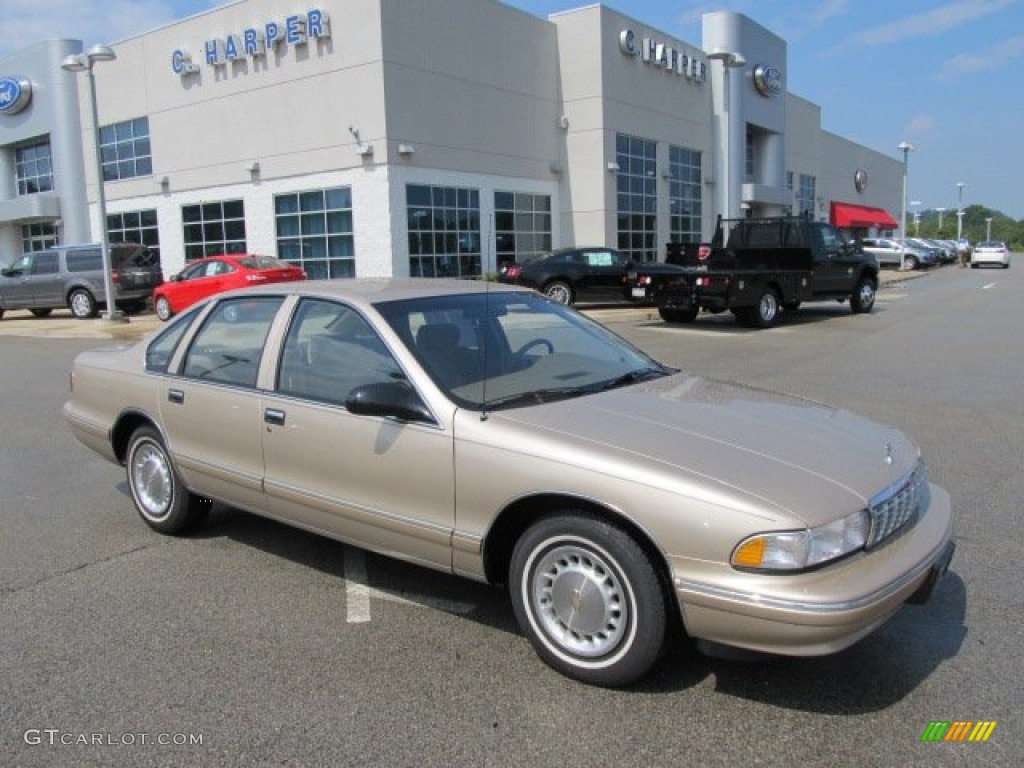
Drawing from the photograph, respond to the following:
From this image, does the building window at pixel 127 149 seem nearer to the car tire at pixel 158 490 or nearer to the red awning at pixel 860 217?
the car tire at pixel 158 490

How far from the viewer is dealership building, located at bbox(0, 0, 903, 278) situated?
2559 centimetres

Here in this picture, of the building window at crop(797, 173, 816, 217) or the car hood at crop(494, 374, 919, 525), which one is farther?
the building window at crop(797, 173, 816, 217)

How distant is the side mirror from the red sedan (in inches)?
675

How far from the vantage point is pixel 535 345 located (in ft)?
14.6

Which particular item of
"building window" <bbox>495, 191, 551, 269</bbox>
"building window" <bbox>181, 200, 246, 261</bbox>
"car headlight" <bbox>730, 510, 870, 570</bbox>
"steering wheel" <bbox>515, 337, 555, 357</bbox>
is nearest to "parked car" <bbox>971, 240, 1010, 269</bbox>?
"building window" <bbox>495, 191, 551, 269</bbox>

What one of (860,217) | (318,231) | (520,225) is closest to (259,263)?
(318,231)

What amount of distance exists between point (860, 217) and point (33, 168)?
175 feet

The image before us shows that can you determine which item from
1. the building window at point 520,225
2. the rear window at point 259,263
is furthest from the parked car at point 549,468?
the building window at point 520,225

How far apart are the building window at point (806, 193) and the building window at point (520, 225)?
26.8 metres

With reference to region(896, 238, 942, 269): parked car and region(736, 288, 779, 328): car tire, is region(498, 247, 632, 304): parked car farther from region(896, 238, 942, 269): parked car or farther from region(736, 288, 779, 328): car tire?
region(896, 238, 942, 269): parked car

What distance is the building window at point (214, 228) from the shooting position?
29.4 m

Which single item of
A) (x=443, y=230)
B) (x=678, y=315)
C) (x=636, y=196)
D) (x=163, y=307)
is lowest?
(x=678, y=315)

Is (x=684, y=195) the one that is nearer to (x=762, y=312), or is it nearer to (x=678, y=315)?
(x=678, y=315)

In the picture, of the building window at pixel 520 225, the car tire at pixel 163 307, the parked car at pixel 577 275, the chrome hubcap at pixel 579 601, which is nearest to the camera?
the chrome hubcap at pixel 579 601
